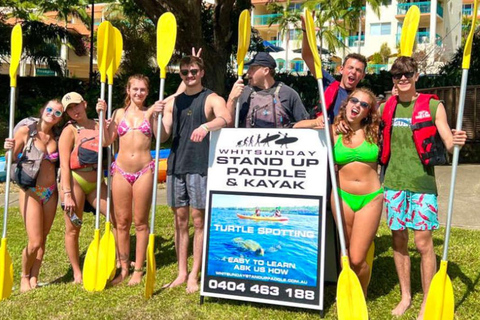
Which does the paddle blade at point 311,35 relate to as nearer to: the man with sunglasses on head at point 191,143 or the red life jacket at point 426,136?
the red life jacket at point 426,136

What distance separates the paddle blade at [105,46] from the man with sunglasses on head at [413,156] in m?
2.37

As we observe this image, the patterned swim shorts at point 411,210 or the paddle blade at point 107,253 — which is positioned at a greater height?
the patterned swim shorts at point 411,210

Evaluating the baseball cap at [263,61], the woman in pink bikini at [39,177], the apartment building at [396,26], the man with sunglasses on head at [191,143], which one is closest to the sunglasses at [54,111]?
the woman in pink bikini at [39,177]

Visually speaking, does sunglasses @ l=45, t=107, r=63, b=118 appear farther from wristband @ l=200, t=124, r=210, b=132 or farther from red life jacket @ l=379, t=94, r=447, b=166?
red life jacket @ l=379, t=94, r=447, b=166

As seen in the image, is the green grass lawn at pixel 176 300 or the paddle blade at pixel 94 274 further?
the paddle blade at pixel 94 274

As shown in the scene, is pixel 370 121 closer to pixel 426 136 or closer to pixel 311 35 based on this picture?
pixel 426 136

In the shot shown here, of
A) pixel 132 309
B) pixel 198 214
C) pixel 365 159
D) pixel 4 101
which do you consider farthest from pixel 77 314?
pixel 4 101

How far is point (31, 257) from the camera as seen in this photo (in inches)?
170

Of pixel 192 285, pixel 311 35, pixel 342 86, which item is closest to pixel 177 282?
pixel 192 285

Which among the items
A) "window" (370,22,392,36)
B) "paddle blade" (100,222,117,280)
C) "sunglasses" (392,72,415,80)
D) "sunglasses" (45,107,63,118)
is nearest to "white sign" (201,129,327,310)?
"sunglasses" (392,72,415,80)

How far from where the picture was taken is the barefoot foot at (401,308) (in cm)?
368

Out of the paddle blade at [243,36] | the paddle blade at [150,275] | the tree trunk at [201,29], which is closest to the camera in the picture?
the paddle blade at [150,275]

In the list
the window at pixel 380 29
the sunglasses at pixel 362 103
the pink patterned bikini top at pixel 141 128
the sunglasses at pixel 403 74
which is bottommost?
the pink patterned bikini top at pixel 141 128

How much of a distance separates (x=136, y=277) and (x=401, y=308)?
2.22m
